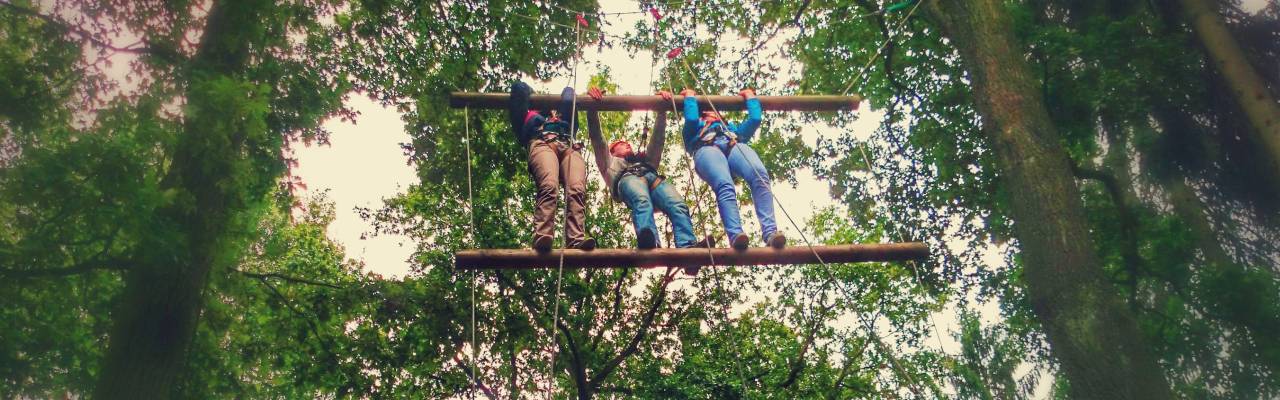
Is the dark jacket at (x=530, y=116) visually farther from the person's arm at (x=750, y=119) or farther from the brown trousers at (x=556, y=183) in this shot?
the person's arm at (x=750, y=119)

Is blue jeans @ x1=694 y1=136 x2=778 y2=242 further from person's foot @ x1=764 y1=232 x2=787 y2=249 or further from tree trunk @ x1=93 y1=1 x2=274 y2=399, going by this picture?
tree trunk @ x1=93 y1=1 x2=274 y2=399

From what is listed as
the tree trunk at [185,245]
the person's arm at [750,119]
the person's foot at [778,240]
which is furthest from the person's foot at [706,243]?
the tree trunk at [185,245]

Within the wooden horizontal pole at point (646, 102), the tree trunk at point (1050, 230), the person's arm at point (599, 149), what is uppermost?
the wooden horizontal pole at point (646, 102)

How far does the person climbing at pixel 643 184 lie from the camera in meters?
4.49

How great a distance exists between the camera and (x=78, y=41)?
511 centimetres

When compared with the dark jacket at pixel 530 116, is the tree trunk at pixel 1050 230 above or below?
below

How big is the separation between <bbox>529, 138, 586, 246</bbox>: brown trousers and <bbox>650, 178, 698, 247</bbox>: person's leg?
55 cm

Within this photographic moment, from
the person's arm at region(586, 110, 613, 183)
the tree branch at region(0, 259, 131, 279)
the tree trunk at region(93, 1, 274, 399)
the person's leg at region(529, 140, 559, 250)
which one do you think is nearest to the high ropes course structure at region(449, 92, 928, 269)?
the person's leg at region(529, 140, 559, 250)

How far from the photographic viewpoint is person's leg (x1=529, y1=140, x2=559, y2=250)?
13.9 ft

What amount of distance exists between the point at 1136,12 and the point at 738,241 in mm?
6450

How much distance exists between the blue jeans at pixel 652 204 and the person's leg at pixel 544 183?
53cm

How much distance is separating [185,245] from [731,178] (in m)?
4.00

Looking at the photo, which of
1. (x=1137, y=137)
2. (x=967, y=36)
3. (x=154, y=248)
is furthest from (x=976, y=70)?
(x=154, y=248)

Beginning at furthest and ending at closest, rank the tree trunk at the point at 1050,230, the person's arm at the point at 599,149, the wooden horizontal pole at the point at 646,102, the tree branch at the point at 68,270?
the person's arm at the point at 599,149
the wooden horizontal pole at the point at 646,102
the tree branch at the point at 68,270
the tree trunk at the point at 1050,230
